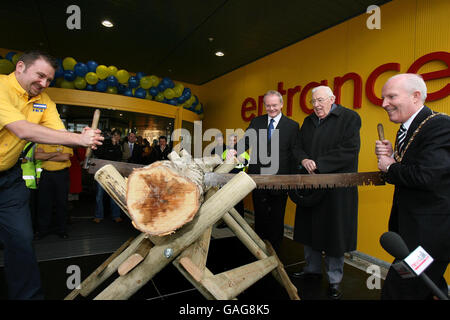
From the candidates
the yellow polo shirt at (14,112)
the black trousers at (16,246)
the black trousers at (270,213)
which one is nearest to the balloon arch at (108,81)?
the yellow polo shirt at (14,112)

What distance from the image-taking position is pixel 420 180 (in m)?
1.18

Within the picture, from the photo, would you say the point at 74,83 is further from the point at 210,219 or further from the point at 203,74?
the point at 210,219

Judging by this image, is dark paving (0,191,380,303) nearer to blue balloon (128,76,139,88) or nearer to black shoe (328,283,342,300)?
black shoe (328,283,342,300)

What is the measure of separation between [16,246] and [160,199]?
3.65 ft

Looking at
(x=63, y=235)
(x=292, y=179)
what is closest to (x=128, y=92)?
(x=63, y=235)

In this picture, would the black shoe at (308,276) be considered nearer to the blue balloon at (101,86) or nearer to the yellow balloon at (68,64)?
the blue balloon at (101,86)

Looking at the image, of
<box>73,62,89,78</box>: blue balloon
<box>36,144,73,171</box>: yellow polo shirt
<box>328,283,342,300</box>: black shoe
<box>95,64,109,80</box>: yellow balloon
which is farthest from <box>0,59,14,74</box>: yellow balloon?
<box>328,283,342,300</box>: black shoe

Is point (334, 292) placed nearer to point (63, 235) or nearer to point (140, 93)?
point (63, 235)

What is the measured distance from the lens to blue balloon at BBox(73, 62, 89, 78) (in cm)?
479

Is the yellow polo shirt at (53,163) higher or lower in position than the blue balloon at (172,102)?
lower

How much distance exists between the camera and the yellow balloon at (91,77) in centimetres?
489

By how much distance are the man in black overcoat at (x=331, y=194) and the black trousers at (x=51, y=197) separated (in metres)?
2.99

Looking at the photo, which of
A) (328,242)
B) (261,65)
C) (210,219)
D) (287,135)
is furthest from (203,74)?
(210,219)

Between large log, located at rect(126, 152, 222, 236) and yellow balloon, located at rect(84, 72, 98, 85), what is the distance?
469 cm
